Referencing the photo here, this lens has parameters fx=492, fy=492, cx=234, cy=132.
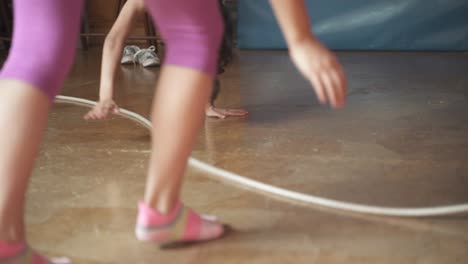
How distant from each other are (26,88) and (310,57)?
1.12ft

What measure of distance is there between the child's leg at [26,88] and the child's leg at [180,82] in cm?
13

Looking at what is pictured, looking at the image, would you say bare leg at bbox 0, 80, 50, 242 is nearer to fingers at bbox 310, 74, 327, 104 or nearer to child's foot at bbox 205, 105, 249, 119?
fingers at bbox 310, 74, 327, 104

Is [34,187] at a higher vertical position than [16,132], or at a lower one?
lower

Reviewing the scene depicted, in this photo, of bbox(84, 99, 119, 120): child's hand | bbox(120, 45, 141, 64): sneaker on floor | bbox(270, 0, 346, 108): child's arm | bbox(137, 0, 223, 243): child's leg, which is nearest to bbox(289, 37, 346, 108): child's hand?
bbox(270, 0, 346, 108): child's arm

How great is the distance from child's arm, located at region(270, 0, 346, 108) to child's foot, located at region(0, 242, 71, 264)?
422 millimetres

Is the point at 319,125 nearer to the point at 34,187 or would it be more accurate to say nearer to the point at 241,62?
the point at 34,187

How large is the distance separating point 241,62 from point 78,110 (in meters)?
1.03

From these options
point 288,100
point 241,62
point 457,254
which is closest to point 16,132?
point 457,254

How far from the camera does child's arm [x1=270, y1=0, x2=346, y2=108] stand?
60 cm

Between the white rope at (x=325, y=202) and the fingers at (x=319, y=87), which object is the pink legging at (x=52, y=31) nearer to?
the fingers at (x=319, y=87)

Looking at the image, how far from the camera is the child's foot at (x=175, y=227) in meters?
0.73

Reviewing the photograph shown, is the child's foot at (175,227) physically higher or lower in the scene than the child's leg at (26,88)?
lower

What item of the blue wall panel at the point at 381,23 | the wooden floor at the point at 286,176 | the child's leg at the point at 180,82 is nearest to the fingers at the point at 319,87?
the child's leg at the point at 180,82

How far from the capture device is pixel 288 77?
206 cm
